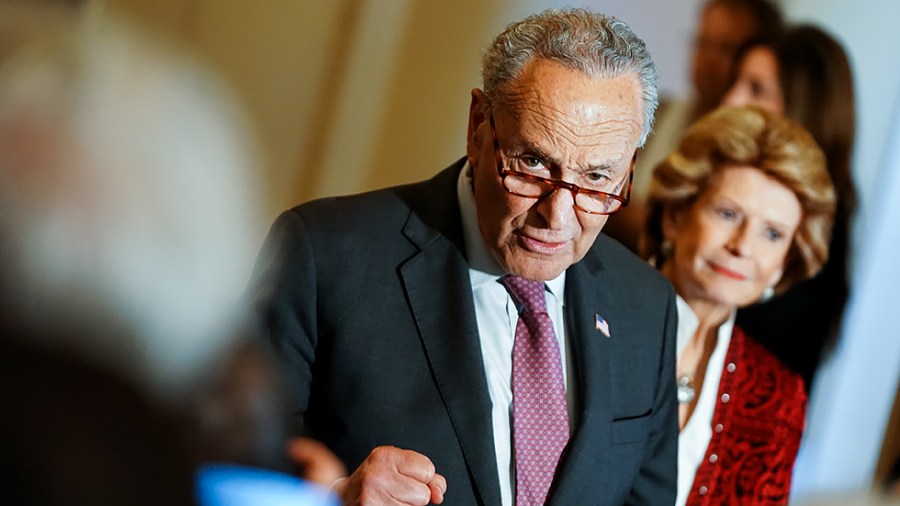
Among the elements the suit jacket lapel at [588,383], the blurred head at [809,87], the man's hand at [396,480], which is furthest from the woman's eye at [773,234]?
the man's hand at [396,480]

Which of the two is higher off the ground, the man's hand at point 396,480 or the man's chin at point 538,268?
the man's chin at point 538,268

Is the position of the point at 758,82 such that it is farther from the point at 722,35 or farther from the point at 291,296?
the point at 291,296

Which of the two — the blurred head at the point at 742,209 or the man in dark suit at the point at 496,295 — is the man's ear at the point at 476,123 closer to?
the man in dark suit at the point at 496,295

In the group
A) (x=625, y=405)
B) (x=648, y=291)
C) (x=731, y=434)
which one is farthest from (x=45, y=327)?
(x=731, y=434)

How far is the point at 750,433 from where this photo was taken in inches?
88.7

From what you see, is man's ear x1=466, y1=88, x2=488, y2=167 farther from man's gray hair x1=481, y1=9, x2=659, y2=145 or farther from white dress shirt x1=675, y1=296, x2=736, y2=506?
white dress shirt x1=675, y1=296, x2=736, y2=506

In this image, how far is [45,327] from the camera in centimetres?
38

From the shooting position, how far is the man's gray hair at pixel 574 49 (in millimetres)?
1407

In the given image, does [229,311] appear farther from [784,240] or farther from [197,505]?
[784,240]

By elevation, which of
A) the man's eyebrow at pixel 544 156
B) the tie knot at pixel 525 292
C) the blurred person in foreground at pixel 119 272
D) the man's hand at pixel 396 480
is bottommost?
the man's hand at pixel 396 480

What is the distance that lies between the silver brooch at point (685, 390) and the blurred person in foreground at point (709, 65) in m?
0.60

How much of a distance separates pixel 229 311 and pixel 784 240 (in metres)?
2.10

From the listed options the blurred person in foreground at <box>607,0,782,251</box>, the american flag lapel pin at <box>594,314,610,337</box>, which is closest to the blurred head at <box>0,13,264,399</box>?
the american flag lapel pin at <box>594,314,610,337</box>

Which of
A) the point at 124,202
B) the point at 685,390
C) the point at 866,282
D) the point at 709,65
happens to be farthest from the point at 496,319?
the point at 866,282
